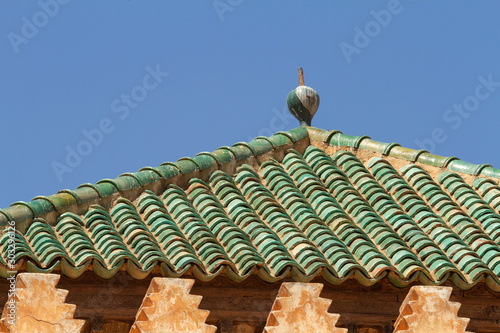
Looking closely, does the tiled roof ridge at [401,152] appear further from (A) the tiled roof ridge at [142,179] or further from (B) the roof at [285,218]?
(A) the tiled roof ridge at [142,179]

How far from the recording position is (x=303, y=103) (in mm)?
16219

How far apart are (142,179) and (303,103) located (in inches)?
132

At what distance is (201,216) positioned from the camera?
13.2 meters

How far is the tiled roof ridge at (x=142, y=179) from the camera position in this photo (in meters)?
12.3

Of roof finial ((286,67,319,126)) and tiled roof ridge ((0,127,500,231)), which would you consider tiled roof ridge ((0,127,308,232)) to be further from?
roof finial ((286,67,319,126))

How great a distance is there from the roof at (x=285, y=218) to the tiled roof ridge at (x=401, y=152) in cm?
1

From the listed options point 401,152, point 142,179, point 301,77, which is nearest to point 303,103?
point 301,77

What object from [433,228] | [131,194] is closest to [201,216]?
[131,194]

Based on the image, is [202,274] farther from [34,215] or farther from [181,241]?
[34,215]

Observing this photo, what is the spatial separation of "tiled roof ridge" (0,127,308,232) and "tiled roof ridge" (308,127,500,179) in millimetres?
298

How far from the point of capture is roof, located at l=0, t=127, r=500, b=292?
1187 cm
